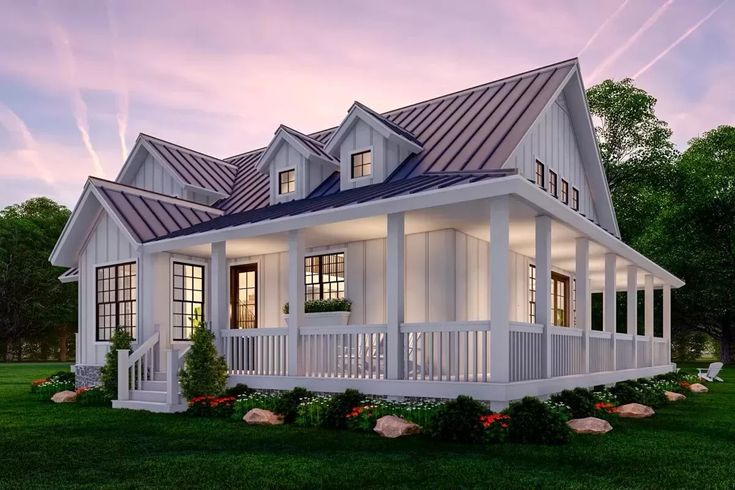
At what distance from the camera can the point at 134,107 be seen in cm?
2344

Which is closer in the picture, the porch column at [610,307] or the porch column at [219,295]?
the porch column at [219,295]

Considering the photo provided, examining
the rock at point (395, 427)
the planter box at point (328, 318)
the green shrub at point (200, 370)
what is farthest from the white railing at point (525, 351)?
the green shrub at point (200, 370)

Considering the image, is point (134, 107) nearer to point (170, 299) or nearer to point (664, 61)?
point (170, 299)

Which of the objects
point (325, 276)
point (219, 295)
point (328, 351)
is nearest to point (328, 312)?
point (325, 276)

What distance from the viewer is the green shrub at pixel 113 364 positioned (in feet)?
49.3

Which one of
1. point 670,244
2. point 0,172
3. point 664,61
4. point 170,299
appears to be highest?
point 664,61

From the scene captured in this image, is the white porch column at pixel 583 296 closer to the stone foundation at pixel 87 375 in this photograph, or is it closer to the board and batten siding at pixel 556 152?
the board and batten siding at pixel 556 152

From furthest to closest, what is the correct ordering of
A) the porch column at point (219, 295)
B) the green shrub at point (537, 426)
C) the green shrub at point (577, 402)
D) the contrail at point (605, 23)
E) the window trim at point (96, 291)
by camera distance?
1. the contrail at point (605, 23)
2. the window trim at point (96, 291)
3. the porch column at point (219, 295)
4. the green shrub at point (577, 402)
5. the green shrub at point (537, 426)

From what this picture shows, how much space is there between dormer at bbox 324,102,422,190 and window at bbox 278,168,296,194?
1540 mm

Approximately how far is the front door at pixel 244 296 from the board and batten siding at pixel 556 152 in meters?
7.41

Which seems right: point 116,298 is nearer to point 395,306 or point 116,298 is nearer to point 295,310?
point 295,310

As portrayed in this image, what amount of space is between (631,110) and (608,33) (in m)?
19.2

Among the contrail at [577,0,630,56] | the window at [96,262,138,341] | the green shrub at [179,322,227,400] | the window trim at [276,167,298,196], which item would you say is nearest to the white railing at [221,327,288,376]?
the green shrub at [179,322,227,400]

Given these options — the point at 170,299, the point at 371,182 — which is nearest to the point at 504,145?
the point at 371,182
